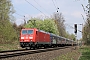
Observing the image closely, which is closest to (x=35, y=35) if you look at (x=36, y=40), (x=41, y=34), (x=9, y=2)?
(x=36, y=40)

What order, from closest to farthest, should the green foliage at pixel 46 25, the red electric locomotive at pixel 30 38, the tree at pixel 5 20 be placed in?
the red electric locomotive at pixel 30 38 → the tree at pixel 5 20 → the green foliage at pixel 46 25

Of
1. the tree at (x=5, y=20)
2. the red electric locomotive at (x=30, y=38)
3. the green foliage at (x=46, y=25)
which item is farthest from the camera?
the green foliage at (x=46, y=25)

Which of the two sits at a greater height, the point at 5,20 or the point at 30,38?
the point at 5,20

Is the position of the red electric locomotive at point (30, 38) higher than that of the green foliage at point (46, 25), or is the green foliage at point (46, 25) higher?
the green foliage at point (46, 25)

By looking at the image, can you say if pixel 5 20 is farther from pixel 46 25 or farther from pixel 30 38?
pixel 46 25

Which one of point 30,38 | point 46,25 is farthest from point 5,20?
point 46,25

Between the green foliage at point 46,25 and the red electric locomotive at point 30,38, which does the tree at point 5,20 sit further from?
the green foliage at point 46,25

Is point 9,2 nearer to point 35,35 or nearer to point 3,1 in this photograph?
point 3,1

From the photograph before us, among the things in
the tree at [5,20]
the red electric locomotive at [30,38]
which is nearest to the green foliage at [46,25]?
the tree at [5,20]

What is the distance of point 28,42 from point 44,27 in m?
71.5

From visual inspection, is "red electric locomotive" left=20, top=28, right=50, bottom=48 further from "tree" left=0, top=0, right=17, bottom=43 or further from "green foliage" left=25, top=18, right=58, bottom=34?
"green foliage" left=25, top=18, right=58, bottom=34

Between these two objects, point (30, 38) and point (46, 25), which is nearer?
point (30, 38)

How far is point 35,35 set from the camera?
120 feet

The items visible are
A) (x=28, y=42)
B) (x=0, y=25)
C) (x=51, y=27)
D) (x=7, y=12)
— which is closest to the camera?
(x=28, y=42)
